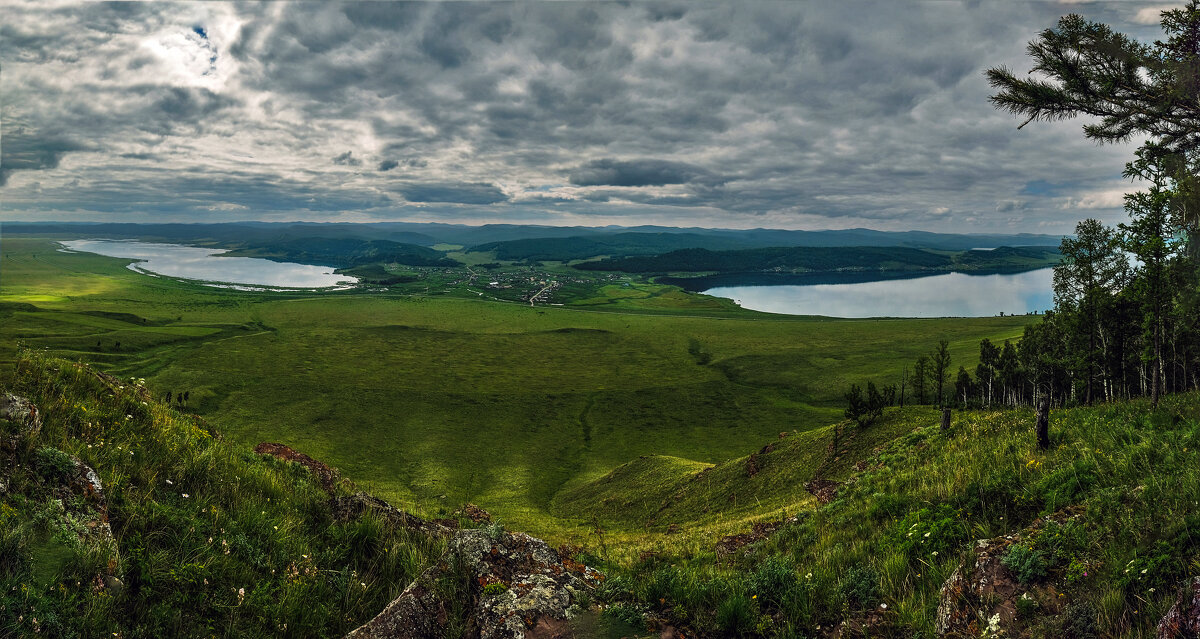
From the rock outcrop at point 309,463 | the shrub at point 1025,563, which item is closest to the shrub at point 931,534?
the shrub at point 1025,563

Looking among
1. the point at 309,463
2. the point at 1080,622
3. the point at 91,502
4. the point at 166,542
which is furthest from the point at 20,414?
the point at 1080,622

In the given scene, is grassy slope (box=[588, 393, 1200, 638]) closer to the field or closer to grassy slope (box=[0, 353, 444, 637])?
grassy slope (box=[0, 353, 444, 637])

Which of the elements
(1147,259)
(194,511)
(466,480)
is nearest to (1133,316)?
(1147,259)

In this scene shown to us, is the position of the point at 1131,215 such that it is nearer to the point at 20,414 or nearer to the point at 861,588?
the point at 861,588

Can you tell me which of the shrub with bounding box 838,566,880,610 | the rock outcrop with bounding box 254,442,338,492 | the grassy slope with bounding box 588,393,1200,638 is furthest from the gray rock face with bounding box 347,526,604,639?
the rock outcrop with bounding box 254,442,338,492

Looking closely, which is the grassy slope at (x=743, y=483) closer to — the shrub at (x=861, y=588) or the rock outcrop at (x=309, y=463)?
the shrub at (x=861, y=588)

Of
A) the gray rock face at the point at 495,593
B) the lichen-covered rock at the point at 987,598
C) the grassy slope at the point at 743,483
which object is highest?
the lichen-covered rock at the point at 987,598
